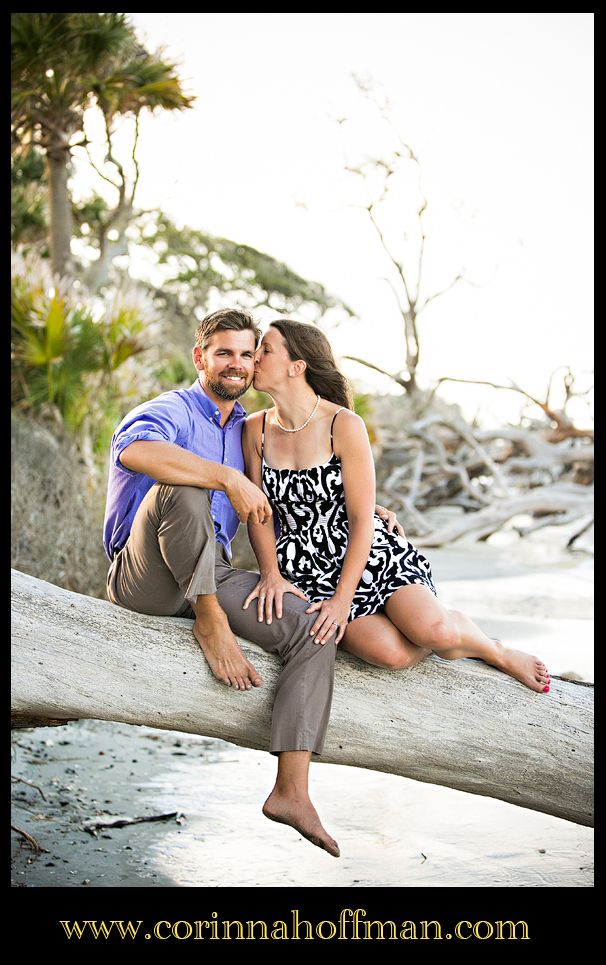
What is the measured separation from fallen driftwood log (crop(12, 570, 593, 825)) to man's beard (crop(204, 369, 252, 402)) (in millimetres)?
772

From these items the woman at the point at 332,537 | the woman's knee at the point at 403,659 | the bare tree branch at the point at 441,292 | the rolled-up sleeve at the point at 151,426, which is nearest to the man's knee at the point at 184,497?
the rolled-up sleeve at the point at 151,426

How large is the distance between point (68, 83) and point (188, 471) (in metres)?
10.4

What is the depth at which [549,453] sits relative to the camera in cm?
1395

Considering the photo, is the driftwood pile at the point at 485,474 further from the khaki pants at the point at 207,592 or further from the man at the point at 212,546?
the khaki pants at the point at 207,592

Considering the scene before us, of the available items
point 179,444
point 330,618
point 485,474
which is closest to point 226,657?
point 330,618

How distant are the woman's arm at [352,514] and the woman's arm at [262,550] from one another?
0.12m

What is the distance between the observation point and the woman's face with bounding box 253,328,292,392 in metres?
3.42

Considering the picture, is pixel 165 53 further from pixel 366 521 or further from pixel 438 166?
pixel 366 521

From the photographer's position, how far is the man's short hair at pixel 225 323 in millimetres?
3334

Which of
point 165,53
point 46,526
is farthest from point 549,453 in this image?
point 46,526

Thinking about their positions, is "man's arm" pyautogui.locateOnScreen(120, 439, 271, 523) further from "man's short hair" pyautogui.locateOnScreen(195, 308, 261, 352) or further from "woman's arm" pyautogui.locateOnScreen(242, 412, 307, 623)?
"man's short hair" pyautogui.locateOnScreen(195, 308, 261, 352)

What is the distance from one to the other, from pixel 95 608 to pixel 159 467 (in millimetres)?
552

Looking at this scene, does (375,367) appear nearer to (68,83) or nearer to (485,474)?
(485,474)
